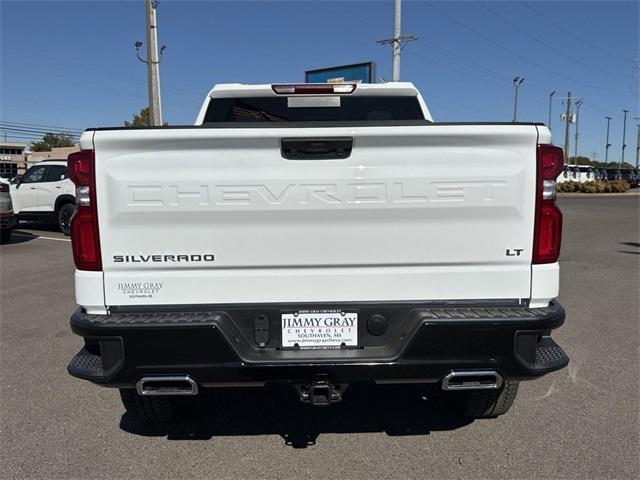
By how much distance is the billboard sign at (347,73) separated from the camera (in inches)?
574

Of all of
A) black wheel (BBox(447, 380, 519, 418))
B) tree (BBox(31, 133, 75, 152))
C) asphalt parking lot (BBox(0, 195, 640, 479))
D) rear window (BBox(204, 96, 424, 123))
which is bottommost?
asphalt parking lot (BBox(0, 195, 640, 479))

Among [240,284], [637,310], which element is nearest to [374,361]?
[240,284]

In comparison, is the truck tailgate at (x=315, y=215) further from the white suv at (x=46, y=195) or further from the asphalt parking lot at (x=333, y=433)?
the white suv at (x=46, y=195)

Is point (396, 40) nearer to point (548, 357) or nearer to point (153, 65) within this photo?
point (153, 65)

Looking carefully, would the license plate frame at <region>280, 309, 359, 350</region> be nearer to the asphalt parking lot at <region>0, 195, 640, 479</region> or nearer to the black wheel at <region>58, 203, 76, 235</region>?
the asphalt parking lot at <region>0, 195, 640, 479</region>

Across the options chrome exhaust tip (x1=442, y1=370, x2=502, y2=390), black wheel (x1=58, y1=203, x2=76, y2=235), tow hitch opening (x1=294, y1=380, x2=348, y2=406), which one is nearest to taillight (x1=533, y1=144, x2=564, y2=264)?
chrome exhaust tip (x1=442, y1=370, x2=502, y2=390)

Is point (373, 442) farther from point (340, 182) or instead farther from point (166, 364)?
point (340, 182)

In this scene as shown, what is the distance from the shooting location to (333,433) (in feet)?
11.0

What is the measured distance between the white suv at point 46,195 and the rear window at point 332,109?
1034 centimetres

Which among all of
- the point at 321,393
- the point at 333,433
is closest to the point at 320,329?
the point at 321,393

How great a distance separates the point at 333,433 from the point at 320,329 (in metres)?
1.01

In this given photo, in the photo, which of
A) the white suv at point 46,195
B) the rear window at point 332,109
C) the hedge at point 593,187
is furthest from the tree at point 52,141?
the rear window at point 332,109

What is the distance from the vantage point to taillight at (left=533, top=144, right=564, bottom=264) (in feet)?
8.56

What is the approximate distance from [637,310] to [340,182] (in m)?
5.37
